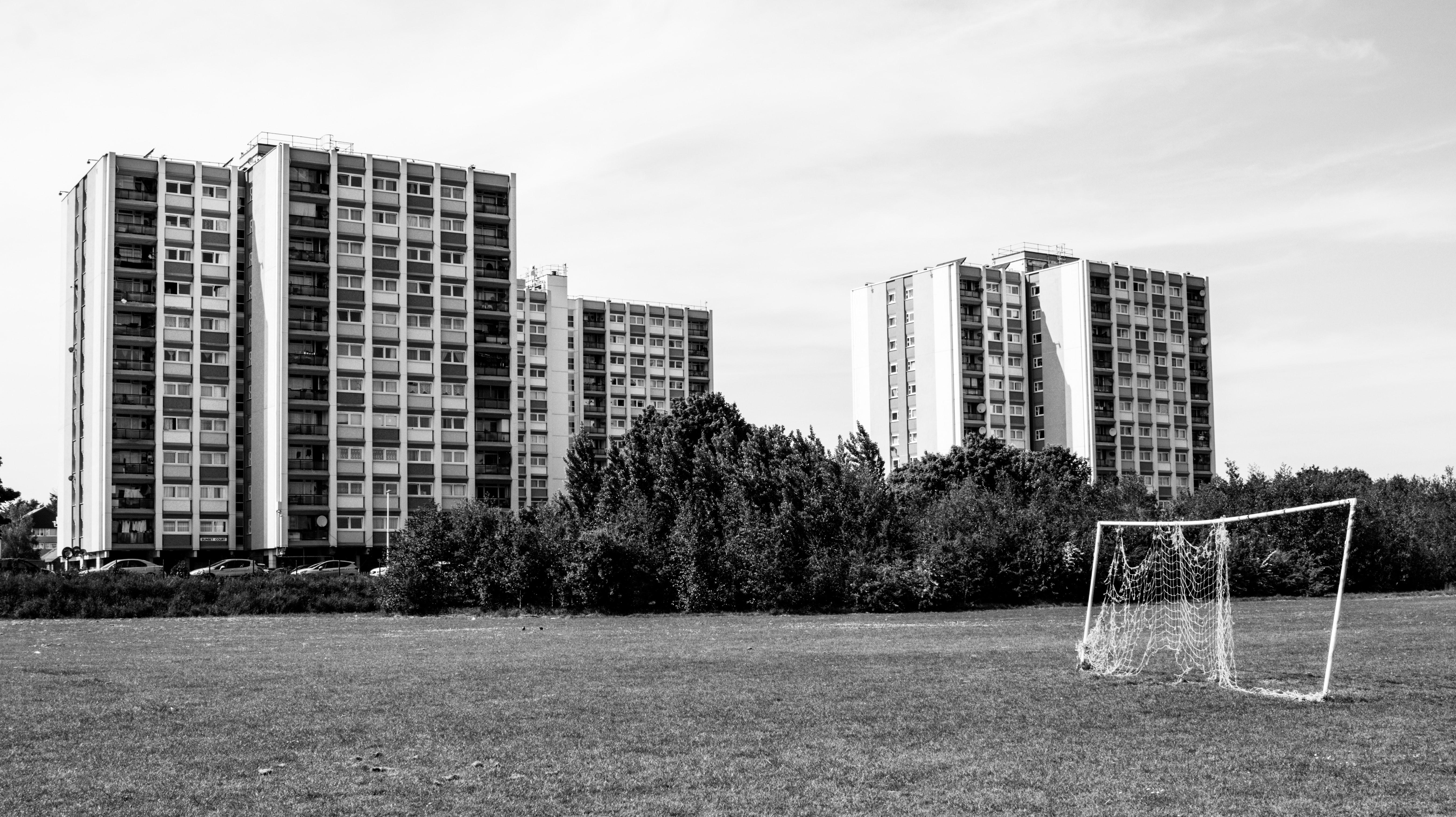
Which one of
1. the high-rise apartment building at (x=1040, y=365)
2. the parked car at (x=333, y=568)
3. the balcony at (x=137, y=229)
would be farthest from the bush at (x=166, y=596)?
the high-rise apartment building at (x=1040, y=365)

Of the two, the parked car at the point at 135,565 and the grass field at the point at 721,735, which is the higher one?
the grass field at the point at 721,735

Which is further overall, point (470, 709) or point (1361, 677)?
point (1361, 677)

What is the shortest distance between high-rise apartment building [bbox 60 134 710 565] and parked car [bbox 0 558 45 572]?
1792 cm

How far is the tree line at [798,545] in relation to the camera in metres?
57.7

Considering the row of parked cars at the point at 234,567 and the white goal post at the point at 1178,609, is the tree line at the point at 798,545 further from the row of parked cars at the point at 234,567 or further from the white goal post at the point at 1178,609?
the row of parked cars at the point at 234,567

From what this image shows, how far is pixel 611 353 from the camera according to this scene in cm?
19088

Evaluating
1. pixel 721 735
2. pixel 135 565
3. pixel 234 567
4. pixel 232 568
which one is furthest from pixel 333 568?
pixel 721 735

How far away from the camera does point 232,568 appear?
104 m

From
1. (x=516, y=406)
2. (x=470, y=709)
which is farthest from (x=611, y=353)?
(x=470, y=709)

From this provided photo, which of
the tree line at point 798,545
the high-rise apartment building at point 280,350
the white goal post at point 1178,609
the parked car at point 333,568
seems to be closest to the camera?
the white goal post at point 1178,609

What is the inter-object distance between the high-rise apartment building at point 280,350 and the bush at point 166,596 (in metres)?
51.5

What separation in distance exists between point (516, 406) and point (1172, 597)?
10488 cm

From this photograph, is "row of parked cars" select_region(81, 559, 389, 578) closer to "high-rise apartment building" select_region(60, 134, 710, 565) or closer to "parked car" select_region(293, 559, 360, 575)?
"parked car" select_region(293, 559, 360, 575)

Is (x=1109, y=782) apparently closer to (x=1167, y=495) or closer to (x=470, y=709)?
(x=470, y=709)
